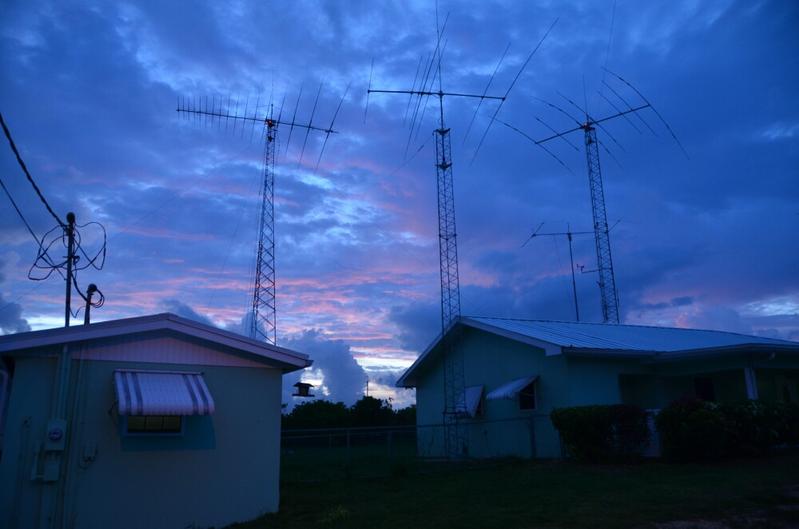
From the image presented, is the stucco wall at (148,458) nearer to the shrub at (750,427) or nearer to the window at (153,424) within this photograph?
the window at (153,424)

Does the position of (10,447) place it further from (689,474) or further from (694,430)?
(694,430)

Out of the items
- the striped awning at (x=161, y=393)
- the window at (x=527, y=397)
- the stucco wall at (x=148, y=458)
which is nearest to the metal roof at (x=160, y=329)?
the stucco wall at (x=148, y=458)

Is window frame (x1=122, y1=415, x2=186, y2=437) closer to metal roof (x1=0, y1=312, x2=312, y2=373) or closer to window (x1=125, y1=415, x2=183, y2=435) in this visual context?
window (x1=125, y1=415, x2=183, y2=435)

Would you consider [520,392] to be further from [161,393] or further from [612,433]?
[161,393]

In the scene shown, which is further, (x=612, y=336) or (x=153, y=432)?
(x=612, y=336)

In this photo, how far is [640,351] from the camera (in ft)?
58.1

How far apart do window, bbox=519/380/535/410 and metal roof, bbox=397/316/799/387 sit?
1413mm

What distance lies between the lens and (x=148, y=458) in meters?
9.65

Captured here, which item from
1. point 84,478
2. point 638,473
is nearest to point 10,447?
point 84,478

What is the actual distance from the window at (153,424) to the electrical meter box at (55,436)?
34.6 inches

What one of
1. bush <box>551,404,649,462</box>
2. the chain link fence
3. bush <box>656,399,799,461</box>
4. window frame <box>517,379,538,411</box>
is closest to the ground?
the chain link fence

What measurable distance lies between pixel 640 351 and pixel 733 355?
246cm

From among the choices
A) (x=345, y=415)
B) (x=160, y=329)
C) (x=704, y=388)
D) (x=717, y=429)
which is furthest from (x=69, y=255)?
(x=345, y=415)

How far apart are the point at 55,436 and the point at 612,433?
37.6ft
